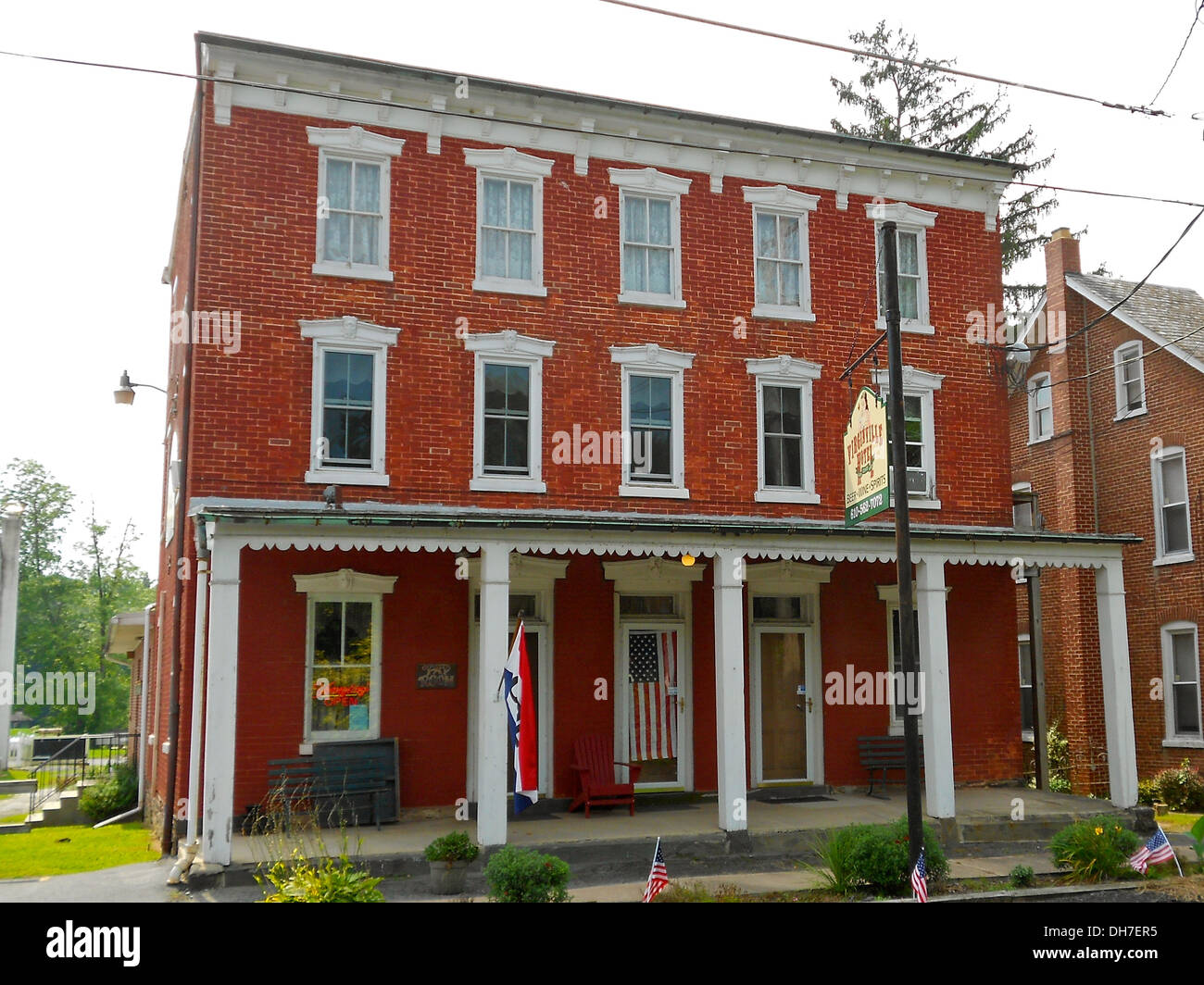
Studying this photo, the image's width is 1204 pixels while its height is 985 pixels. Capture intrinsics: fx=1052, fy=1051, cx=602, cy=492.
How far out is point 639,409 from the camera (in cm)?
1619

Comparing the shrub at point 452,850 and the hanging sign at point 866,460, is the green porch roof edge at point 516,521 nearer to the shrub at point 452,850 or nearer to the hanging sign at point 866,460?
the hanging sign at point 866,460

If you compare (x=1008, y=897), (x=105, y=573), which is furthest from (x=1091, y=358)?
(x=105, y=573)

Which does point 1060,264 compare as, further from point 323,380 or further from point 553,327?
point 323,380

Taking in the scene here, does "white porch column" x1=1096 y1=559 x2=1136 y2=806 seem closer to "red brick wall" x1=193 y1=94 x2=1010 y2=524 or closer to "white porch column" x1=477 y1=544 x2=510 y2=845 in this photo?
"red brick wall" x1=193 y1=94 x2=1010 y2=524

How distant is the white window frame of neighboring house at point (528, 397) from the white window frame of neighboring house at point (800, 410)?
348 centimetres

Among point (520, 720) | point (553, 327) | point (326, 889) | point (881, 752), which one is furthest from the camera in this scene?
point (881, 752)

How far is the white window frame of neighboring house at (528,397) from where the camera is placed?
1516 cm

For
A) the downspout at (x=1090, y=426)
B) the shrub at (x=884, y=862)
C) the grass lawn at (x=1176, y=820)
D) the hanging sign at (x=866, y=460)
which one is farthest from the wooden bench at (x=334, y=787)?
the downspout at (x=1090, y=426)

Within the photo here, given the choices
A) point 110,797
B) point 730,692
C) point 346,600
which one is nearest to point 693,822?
point 730,692

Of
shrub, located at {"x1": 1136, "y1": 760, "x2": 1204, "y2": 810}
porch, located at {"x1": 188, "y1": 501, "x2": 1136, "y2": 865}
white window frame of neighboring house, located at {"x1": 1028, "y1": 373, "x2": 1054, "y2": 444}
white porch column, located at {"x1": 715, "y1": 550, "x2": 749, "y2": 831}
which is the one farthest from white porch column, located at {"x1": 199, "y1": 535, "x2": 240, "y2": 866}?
white window frame of neighboring house, located at {"x1": 1028, "y1": 373, "x2": 1054, "y2": 444}

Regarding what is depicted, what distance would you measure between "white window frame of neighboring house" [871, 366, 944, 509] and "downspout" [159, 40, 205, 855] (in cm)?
1059

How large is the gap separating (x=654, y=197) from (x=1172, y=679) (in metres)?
13.5

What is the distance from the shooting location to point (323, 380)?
577 inches

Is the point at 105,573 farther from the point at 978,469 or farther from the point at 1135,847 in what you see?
the point at 1135,847
